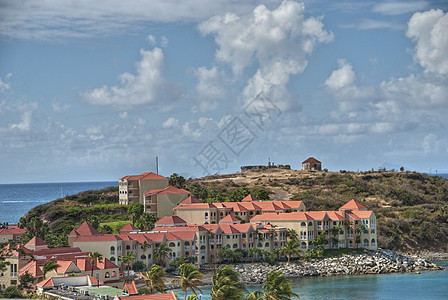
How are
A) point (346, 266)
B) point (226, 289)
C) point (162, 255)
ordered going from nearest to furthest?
point (226, 289)
point (162, 255)
point (346, 266)

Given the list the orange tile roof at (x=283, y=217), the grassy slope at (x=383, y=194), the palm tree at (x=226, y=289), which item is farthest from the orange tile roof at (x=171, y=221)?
the palm tree at (x=226, y=289)

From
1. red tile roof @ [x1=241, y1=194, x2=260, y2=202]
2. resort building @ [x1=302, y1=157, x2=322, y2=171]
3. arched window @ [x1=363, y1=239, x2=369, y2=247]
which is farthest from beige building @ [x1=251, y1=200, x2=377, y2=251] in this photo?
resort building @ [x1=302, y1=157, x2=322, y2=171]

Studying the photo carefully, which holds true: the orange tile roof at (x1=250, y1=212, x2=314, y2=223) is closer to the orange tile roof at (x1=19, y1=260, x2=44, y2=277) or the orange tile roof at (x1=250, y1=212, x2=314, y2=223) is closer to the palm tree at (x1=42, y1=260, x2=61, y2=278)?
the palm tree at (x1=42, y1=260, x2=61, y2=278)

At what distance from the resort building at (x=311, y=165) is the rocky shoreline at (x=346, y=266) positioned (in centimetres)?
5473

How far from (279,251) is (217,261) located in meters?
8.08

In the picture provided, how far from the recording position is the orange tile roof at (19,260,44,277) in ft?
197

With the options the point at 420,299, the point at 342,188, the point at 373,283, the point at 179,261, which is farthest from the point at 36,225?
the point at 342,188

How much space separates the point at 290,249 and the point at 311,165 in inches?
2413

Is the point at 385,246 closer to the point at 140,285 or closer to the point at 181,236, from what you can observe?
the point at 181,236

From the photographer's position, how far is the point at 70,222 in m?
98.5

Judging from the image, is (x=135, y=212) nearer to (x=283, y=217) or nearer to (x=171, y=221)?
(x=171, y=221)

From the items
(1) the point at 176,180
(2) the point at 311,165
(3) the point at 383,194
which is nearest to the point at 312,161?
(2) the point at 311,165

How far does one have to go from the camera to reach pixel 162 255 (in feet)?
249

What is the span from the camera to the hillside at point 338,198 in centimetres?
10194
